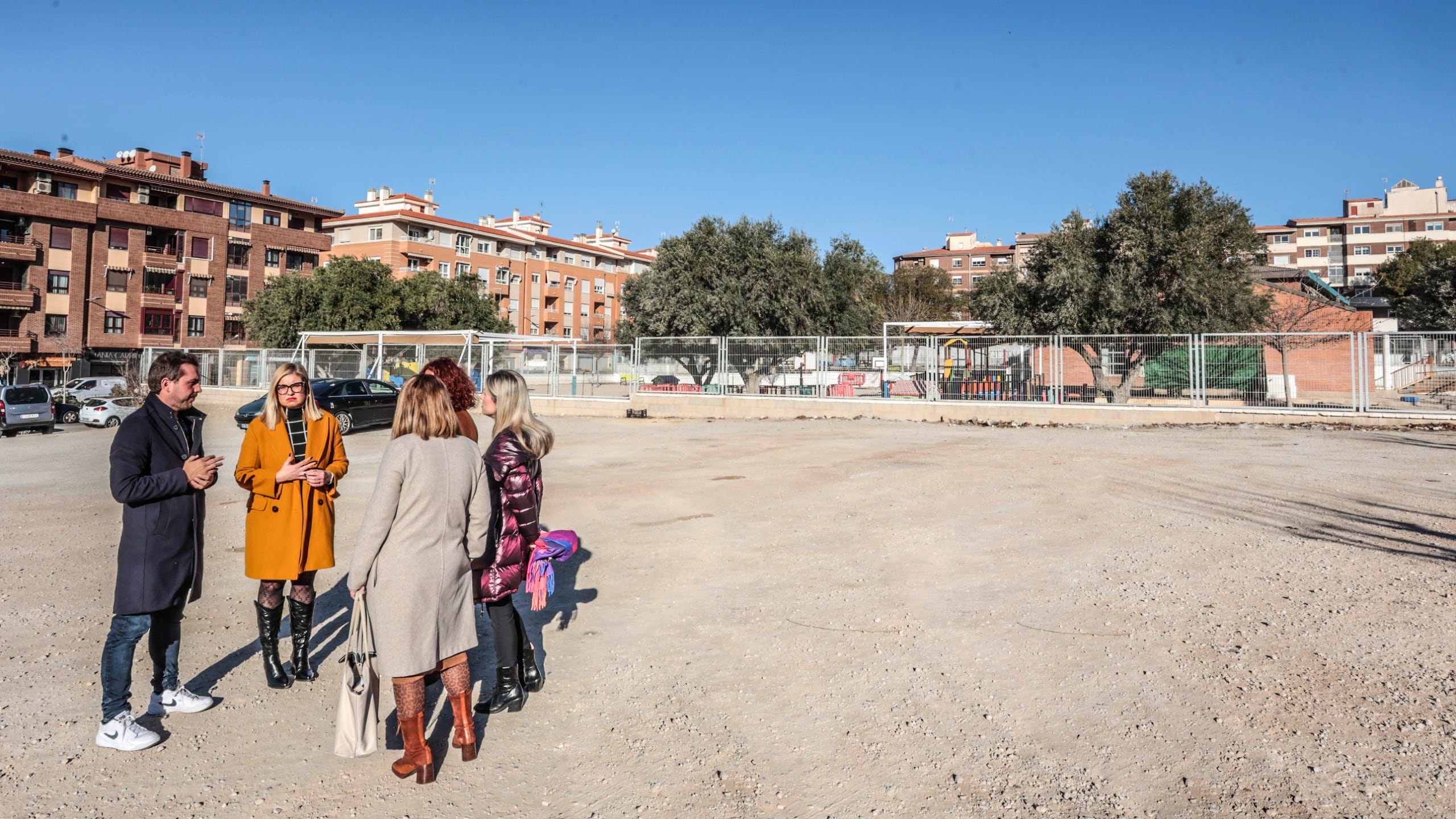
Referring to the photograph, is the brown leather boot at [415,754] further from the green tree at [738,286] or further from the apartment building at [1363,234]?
the apartment building at [1363,234]

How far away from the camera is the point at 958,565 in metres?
6.59

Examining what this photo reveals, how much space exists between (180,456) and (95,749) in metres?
1.20

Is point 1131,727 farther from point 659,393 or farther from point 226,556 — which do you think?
point 659,393

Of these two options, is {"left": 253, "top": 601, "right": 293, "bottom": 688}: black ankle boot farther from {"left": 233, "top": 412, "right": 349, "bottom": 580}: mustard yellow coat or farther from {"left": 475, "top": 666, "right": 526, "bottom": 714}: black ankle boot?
{"left": 475, "top": 666, "right": 526, "bottom": 714}: black ankle boot

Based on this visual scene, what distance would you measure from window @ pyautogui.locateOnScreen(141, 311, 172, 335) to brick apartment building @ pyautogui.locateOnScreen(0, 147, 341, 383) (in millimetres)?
53

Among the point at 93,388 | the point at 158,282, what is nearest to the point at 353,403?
the point at 93,388

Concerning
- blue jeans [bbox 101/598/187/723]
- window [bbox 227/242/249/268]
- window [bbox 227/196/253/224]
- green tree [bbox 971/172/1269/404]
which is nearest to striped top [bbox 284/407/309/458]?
blue jeans [bbox 101/598/187/723]

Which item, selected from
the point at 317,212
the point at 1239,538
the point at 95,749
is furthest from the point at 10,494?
the point at 317,212

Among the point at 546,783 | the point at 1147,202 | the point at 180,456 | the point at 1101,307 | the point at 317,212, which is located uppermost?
the point at 317,212

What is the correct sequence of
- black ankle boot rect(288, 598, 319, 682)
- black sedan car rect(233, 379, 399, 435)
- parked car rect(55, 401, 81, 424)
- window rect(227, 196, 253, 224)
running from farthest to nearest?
window rect(227, 196, 253, 224), parked car rect(55, 401, 81, 424), black sedan car rect(233, 379, 399, 435), black ankle boot rect(288, 598, 319, 682)

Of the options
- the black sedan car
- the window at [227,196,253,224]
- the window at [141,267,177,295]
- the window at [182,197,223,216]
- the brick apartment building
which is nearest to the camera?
the black sedan car

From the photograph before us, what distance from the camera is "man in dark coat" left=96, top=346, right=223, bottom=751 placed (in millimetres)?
3543

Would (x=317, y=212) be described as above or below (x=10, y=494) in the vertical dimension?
above

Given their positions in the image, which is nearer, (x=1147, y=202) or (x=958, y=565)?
(x=958, y=565)
